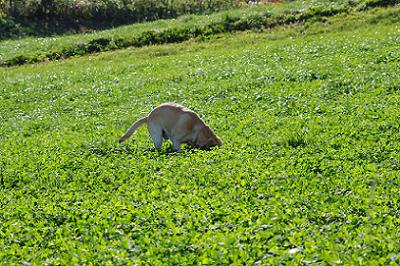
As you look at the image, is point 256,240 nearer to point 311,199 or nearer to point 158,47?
point 311,199

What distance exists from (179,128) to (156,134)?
619mm

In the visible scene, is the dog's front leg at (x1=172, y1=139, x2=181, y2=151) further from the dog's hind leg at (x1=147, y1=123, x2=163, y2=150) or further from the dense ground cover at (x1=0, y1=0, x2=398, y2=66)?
the dense ground cover at (x1=0, y1=0, x2=398, y2=66)

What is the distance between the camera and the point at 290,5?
37562 millimetres

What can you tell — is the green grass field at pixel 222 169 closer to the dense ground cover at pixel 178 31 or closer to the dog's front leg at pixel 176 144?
the dog's front leg at pixel 176 144

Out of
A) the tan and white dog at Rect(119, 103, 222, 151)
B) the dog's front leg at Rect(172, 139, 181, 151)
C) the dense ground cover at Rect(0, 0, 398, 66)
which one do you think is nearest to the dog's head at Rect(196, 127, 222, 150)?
the tan and white dog at Rect(119, 103, 222, 151)

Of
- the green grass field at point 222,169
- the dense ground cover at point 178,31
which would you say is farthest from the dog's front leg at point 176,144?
the dense ground cover at point 178,31

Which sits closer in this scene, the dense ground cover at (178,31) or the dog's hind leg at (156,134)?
the dog's hind leg at (156,134)

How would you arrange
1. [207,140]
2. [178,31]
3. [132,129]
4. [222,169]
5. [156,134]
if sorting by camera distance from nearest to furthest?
[222,169] → [207,140] → [156,134] → [132,129] → [178,31]

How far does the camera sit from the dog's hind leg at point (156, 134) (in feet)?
49.0

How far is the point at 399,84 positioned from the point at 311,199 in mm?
9250

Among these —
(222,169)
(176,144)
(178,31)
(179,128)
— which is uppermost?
(179,128)

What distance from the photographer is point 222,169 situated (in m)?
12.8

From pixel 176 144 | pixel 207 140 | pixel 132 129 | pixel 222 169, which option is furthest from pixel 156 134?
pixel 222 169

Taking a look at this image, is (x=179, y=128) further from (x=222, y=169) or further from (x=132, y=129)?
(x=222, y=169)
